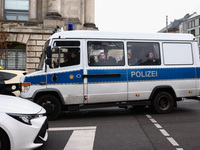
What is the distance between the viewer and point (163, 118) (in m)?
7.82

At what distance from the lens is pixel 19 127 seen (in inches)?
150

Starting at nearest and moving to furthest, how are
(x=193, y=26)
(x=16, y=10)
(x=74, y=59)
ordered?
(x=74, y=59)
(x=16, y=10)
(x=193, y=26)

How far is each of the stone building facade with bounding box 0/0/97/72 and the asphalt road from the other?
14.4 m

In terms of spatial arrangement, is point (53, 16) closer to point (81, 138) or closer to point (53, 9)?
point (53, 9)

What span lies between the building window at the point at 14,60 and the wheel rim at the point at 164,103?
16.3 meters

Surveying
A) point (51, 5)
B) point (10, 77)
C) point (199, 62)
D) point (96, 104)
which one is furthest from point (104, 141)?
→ point (51, 5)

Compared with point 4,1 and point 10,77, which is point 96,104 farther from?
point 4,1

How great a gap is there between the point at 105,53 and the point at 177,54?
8.73 feet

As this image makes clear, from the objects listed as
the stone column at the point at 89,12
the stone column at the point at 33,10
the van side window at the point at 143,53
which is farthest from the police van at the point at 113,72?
the stone column at the point at 89,12

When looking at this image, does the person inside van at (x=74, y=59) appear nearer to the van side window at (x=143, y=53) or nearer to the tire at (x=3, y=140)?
the van side window at (x=143, y=53)

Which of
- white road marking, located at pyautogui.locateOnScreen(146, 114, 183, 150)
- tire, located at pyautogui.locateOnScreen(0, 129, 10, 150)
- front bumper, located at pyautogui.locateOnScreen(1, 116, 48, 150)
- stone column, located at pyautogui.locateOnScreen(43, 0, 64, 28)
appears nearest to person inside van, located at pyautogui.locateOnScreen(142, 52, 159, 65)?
white road marking, located at pyautogui.locateOnScreen(146, 114, 183, 150)

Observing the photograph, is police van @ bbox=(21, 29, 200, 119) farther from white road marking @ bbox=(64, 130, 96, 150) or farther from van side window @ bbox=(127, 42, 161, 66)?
white road marking @ bbox=(64, 130, 96, 150)

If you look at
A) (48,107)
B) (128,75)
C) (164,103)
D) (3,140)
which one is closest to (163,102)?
(164,103)

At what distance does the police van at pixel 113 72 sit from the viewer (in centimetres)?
766
